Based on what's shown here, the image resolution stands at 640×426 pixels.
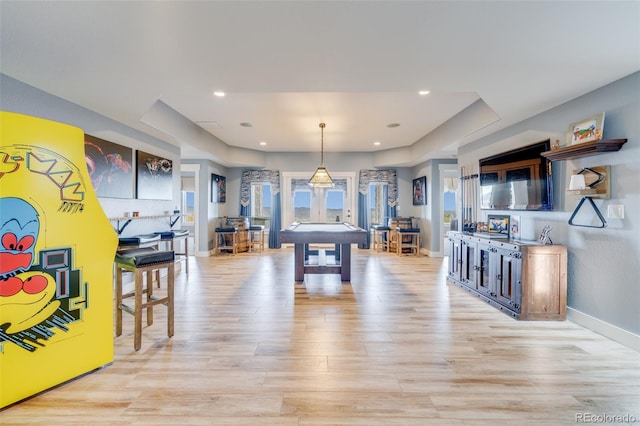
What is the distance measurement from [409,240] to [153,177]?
19.3ft

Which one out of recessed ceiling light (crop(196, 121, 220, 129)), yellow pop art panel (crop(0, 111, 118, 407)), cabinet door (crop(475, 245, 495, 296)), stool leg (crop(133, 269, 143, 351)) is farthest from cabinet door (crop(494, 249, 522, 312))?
recessed ceiling light (crop(196, 121, 220, 129))

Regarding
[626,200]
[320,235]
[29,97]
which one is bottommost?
[320,235]

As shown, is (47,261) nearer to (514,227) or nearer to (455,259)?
(455,259)

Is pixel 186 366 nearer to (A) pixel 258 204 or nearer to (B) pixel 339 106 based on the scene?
(B) pixel 339 106

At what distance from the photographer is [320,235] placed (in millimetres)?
3785

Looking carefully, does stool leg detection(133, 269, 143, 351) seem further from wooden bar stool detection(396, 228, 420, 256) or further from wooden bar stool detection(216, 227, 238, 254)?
wooden bar stool detection(396, 228, 420, 256)

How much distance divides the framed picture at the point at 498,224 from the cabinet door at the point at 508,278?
698 millimetres

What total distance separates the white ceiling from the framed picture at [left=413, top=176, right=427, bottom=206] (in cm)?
364

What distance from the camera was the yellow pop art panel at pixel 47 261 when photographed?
164cm

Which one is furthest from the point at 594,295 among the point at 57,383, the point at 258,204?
the point at 258,204

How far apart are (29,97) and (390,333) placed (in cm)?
407

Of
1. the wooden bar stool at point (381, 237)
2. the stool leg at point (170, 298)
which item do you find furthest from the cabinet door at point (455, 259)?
the stool leg at point (170, 298)

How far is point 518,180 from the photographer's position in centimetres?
360

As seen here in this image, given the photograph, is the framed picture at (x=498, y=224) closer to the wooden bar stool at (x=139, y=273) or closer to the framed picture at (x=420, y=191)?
the framed picture at (x=420, y=191)
